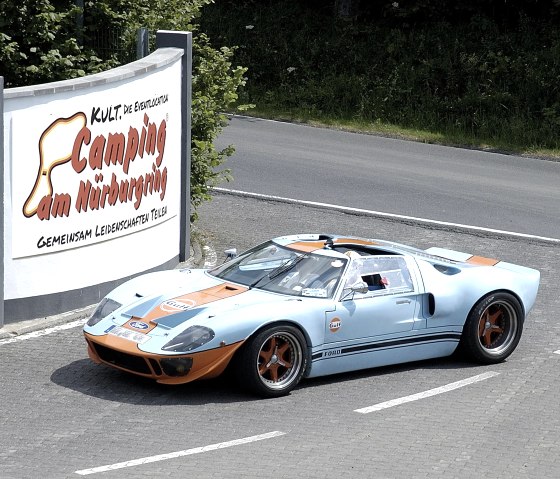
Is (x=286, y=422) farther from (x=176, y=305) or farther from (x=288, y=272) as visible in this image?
(x=288, y=272)

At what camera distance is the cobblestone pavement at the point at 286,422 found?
854 cm

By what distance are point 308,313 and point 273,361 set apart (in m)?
0.51

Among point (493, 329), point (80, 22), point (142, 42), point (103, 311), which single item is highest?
point (80, 22)

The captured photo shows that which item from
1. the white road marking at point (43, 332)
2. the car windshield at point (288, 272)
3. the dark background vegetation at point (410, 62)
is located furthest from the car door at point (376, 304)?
the dark background vegetation at point (410, 62)

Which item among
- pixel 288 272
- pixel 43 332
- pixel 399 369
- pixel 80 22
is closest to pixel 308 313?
pixel 288 272

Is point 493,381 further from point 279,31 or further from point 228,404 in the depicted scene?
point 279,31

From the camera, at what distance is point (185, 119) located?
14594mm

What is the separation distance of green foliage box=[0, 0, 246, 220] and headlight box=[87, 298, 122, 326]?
4.78 m

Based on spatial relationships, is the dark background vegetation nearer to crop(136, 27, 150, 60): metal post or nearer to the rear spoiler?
crop(136, 27, 150, 60): metal post

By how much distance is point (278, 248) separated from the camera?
1132 cm

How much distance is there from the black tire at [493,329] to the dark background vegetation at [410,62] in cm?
1233

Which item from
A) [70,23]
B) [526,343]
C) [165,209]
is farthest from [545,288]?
[70,23]

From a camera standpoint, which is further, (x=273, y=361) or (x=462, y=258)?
(x=462, y=258)

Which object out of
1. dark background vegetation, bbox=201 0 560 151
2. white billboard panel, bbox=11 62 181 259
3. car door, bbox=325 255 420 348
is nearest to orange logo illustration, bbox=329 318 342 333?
car door, bbox=325 255 420 348
